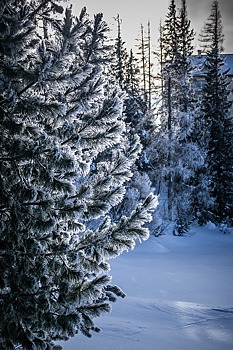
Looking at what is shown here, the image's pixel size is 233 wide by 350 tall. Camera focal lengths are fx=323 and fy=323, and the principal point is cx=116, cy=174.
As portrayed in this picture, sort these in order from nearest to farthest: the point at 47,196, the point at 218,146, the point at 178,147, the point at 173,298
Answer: the point at 47,196, the point at 173,298, the point at 178,147, the point at 218,146

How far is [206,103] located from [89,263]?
24.2m

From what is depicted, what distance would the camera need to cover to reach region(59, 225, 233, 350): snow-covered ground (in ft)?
17.9

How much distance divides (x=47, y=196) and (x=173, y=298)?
27.5 ft

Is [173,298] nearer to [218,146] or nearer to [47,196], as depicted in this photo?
[47,196]

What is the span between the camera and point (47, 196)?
3.25 metres

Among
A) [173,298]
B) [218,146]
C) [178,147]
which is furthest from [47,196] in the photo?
[218,146]

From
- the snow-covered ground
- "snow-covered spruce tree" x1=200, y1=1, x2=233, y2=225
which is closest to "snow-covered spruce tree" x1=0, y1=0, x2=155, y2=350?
the snow-covered ground

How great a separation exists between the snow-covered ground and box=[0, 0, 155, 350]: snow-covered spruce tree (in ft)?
6.95

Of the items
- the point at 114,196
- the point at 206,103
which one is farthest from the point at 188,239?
the point at 114,196

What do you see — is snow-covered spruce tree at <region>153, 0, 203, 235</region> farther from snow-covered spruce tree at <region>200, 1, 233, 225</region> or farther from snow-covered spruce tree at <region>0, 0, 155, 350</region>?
snow-covered spruce tree at <region>0, 0, 155, 350</region>

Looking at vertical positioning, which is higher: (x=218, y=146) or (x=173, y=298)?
(x=218, y=146)

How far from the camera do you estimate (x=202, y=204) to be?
23.8 metres

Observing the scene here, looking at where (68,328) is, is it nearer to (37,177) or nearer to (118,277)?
(37,177)

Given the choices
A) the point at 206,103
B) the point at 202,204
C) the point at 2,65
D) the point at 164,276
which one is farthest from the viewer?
the point at 206,103
